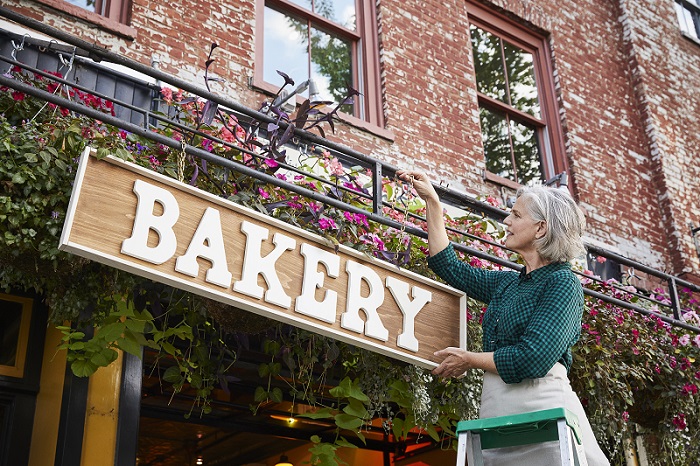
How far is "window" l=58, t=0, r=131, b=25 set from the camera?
5832mm

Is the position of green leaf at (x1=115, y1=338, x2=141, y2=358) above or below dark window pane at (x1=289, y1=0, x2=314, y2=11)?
below

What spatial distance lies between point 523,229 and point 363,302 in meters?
0.77

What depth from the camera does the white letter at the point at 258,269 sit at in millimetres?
3328

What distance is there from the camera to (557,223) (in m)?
3.47

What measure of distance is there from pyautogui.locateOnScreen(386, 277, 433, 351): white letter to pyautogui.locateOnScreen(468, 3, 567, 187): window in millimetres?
4124

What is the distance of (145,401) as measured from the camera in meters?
5.84

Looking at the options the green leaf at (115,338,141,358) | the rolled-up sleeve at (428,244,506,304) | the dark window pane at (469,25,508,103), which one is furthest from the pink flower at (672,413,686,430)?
the green leaf at (115,338,141,358)

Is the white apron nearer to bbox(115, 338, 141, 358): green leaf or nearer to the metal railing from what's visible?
the metal railing

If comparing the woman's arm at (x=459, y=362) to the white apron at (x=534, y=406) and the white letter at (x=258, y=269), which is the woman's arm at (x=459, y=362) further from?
the white letter at (x=258, y=269)

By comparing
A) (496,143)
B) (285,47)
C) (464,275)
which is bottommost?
(464,275)

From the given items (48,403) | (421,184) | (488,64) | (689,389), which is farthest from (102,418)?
(488,64)

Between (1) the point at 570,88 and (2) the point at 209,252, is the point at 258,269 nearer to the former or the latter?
(2) the point at 209,252

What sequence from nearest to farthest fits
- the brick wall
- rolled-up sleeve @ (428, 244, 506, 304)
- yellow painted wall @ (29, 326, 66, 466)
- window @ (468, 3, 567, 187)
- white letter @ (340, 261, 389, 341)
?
white letter @ (340, 261, 389, 341)
rolled-up sleeve @ (428, 244, 506, 304)
yellow painted wall @ (29, 326, 66, 466)
the brick wall
window @ (468, 3, 567, 187)

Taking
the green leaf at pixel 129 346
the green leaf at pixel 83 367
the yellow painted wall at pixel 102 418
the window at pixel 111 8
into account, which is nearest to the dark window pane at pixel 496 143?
the window at pixel 111 8
